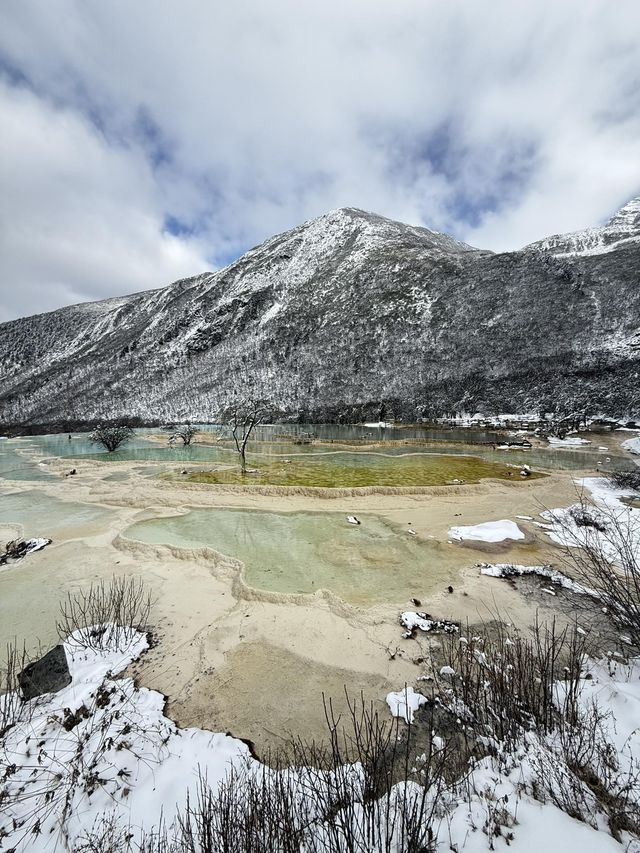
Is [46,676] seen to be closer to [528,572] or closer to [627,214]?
[528,572]

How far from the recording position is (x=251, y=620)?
23.0ft

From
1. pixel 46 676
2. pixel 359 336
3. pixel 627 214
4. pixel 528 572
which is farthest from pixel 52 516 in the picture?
pixel 627 214

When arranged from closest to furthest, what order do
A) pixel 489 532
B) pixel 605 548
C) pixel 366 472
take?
1. pixel 605 548
2. pixel 489 532
3. pixel 366 472

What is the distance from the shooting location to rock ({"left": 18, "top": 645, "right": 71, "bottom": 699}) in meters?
4.62

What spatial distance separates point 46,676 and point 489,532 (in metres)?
10.9

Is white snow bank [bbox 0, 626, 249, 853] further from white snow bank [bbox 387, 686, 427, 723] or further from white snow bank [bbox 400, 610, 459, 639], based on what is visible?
white snow bank [bbox 400, 610, 459, 639]

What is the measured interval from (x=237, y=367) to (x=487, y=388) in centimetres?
6389

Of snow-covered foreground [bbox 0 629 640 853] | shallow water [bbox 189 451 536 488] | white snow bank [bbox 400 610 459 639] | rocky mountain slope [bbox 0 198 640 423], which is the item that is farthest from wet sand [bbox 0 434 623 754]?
rocky mountain slope [bbox 0 198 640 423]

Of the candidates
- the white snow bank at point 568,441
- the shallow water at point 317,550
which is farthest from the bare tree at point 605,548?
the white snow bank at point 568,441

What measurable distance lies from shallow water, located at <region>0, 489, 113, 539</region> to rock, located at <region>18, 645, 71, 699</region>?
762cm

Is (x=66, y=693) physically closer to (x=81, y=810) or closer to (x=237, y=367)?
(x=81, y=810)

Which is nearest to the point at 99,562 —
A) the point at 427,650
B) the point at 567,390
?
the point at 427,650

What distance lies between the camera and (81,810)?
319 cm

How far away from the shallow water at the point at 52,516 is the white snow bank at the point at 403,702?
1090 cm
